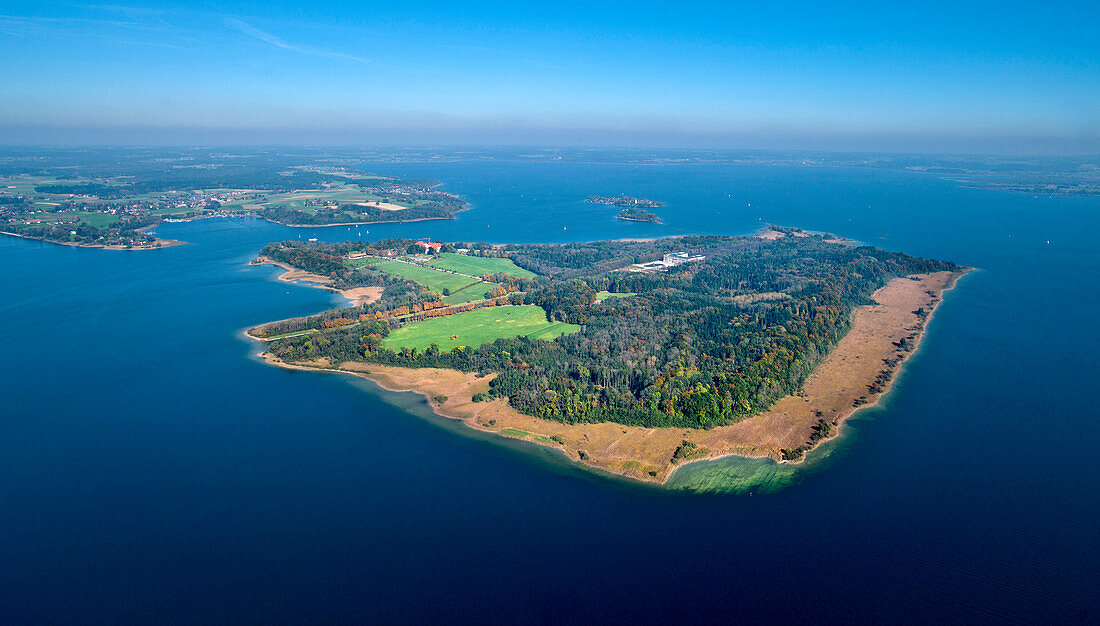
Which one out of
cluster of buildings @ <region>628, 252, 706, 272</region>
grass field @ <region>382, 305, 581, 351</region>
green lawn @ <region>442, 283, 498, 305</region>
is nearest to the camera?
grass field @ <region>382, 305, 581, 351</region>

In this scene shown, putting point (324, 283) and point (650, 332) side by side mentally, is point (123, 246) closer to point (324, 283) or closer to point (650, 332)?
point (324, 283)

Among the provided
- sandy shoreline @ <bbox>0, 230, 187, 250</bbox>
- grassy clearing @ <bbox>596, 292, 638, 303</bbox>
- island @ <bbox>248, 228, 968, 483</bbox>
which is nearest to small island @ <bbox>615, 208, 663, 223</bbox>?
island @ <bbox>248, 228, 968, 483</bbox>

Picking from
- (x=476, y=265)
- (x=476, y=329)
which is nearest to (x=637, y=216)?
(x=476, y=265)

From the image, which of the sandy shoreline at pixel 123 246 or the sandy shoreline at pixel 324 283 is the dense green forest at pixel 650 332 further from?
the sandy shoreline at pixel 123 246

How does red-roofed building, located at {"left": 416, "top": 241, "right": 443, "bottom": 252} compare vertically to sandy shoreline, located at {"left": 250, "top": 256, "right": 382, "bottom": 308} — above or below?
above

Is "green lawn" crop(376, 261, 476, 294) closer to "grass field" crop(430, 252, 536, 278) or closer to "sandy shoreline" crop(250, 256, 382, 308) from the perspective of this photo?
"grass field" crop(430, 252, 536, 278)

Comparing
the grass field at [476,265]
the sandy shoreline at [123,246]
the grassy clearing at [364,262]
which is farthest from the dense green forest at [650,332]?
the sandy shoreline at [123,246]
